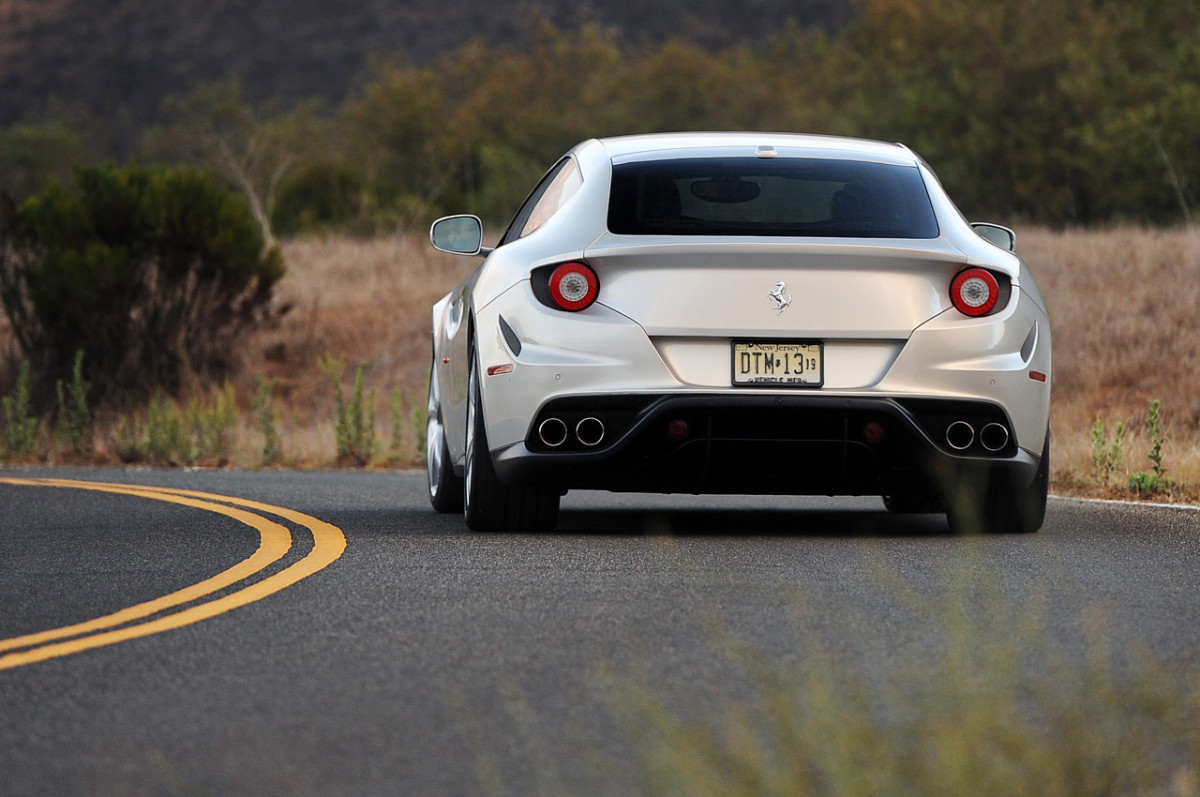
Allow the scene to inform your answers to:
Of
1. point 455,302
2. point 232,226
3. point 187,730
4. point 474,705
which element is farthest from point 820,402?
point 232,226

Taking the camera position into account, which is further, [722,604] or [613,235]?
[613,235]

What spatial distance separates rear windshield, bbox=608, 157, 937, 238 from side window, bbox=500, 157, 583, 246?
12.3 inches

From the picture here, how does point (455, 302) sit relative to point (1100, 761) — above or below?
above

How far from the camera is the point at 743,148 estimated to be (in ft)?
27.4

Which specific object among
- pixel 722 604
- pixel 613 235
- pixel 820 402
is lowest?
pixel 722 604

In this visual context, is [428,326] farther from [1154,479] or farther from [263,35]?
[263,35]

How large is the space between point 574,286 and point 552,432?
0.59 meters

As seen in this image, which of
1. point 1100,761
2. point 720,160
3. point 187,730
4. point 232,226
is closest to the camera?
point 1100,761

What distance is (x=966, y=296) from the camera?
7605 mm

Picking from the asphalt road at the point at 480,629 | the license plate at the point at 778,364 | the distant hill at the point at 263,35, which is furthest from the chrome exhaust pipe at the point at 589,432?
the distant hill at the point at 263,35

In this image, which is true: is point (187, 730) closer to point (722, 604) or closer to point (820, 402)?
point (722, 604)

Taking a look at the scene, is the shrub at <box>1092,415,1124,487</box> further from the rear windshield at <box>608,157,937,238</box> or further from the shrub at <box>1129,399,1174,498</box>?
the rear windshield at <box>608,157,937,238</box>

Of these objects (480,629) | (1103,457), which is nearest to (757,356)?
(480,629)

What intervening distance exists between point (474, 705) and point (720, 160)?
433 cm
